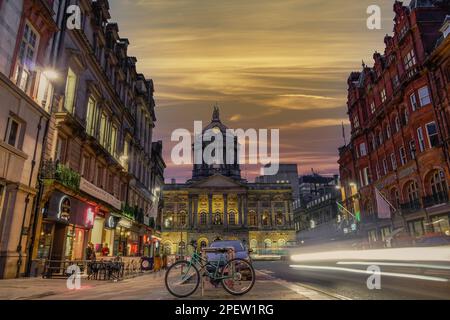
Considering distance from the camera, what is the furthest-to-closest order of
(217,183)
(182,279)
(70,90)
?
(217,183)
(70,90)
(182,279)

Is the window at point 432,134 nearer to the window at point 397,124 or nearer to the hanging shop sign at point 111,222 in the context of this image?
the window at point 397,124

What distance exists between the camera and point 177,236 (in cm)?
8162

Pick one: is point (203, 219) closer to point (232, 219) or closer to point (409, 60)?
point (232, 219)

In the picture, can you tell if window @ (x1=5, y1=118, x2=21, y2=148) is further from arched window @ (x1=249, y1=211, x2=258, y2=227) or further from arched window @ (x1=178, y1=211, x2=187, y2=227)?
arched window @ (x1=249, y1=211, x2=258, y2=227)

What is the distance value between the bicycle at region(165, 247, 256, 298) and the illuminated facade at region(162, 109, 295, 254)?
75.2 m

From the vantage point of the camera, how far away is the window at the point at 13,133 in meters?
12.9

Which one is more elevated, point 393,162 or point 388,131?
point 388,131

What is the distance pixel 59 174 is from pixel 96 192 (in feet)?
14.1

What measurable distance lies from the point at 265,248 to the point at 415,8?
2538 inches

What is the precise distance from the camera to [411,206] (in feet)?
99.1

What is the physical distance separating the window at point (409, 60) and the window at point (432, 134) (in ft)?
20.5

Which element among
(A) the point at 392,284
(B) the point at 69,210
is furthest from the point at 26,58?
(A) the point at 392,284

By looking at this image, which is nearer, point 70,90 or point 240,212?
point 70,90
